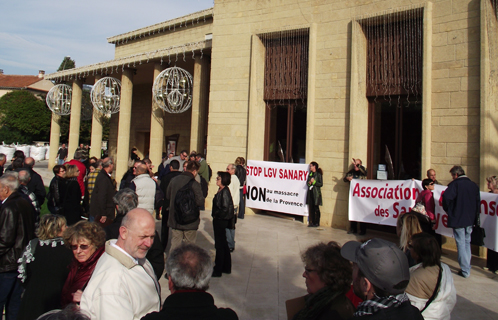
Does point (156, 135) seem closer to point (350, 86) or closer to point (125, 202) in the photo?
point (350, 86)

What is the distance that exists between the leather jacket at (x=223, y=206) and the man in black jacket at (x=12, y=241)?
2.86 metres

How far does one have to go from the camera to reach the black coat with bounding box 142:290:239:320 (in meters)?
2.02

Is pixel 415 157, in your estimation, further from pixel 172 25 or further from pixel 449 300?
pixel 172 25

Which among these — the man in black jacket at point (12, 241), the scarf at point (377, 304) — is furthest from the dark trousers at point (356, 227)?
the scarf at point (377, 304)

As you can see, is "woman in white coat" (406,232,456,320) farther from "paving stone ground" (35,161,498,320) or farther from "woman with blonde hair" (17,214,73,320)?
"woman with blonde hair" (17,214,73,320)

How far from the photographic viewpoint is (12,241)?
4.09 metres

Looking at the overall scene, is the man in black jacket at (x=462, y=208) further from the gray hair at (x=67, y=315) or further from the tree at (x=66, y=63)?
the tree at (x=66, y=63)

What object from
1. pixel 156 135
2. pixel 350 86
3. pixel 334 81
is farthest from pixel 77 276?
pixel 156 135

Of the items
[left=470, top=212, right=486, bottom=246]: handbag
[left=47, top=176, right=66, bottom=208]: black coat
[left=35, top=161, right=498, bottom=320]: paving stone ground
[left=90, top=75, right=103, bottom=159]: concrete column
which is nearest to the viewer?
[left=35, top=161, right=498, bottom=320]: paving stone ground

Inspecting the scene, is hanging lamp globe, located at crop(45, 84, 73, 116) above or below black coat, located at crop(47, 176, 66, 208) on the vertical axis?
above

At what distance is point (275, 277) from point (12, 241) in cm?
386

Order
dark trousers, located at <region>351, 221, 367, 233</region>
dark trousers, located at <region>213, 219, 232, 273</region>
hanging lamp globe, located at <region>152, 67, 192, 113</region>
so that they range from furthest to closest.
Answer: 1. hanging lamp globe, located at <region>152, 67, 192, 113</region>
2. dark trousers, located at <region>351, 221, 367, 233</region>
3. dark trousers, located at <region>213, 219, 232, 273</region>

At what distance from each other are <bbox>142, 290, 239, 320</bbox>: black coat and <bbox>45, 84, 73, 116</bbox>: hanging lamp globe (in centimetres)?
2148

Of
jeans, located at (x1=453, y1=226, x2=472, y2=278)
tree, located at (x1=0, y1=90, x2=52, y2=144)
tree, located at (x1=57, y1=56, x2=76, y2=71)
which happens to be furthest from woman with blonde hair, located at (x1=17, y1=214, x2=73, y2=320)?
tree, located at (x1=57, y1=56, x2=76, y2=71)
